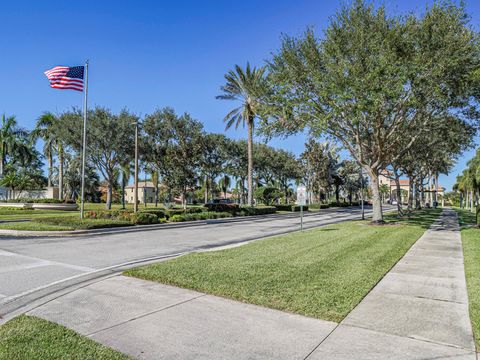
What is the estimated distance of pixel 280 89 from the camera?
19812 millimetres

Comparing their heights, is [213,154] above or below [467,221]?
above

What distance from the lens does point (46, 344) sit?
3916 millimetres

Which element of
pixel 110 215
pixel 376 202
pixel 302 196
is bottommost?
pixel 110 215

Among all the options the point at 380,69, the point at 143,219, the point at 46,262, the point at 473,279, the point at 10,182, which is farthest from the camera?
the point at 10,182

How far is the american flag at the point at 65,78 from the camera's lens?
770 inches

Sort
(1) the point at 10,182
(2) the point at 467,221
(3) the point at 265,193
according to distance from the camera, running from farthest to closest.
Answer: (3) the point at 265,193 → (1) the point at 10,182 → (2) the point at 467,221

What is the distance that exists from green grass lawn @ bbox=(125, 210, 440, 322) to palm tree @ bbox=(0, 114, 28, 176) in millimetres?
51498

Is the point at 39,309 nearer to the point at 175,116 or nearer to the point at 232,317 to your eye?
the point at 232,317

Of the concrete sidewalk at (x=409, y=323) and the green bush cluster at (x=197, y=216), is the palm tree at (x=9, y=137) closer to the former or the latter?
the green bush cluster at (x=197, y=216)

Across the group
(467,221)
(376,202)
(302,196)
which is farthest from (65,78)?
(467,221)

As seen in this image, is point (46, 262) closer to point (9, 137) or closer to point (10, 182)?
point (10, 182)

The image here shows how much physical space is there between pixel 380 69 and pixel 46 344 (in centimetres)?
1600

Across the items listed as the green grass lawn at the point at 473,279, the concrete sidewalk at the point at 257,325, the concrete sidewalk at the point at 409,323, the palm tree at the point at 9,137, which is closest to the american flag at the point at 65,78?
the concrete sidewalk at the point at 257,325

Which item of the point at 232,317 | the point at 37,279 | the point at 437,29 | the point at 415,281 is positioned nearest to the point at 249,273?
the point at 232,317
